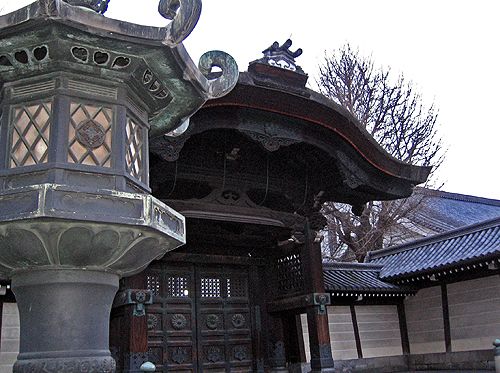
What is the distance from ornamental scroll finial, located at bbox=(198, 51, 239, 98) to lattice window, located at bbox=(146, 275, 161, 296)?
4.89m

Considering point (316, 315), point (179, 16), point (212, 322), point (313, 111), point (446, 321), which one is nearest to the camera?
point (179, 16)

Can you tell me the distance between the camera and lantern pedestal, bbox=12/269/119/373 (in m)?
3.53

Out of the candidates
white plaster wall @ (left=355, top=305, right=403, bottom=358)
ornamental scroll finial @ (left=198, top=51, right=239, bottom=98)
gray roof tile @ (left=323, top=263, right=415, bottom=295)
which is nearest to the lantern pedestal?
ornamental scroll finial @ (left=198, top=51, right=239, bottom=98)

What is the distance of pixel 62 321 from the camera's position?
3.60 m

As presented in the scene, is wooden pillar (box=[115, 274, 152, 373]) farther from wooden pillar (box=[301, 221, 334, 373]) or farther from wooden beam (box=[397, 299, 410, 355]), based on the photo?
wooden beam (box=[397, 299, 410, 355])

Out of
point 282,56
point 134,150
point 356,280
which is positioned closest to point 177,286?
point 282,56

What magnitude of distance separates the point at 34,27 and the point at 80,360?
221 centimetres

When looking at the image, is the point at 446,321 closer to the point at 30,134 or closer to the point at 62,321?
the point at 62,321

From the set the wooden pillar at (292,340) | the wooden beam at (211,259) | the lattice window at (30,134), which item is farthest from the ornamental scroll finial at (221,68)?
the wooden pillar at (292,340)

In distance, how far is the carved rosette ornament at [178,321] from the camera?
8.52 m

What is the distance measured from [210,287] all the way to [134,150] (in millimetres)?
5393

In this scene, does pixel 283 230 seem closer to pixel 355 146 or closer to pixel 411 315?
pixel 355 146

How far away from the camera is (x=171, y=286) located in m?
8.78

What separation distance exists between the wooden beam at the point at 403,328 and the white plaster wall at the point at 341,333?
1.80 m
